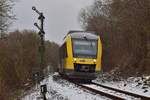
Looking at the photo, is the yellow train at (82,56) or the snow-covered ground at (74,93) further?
the yellow train at (82,56)

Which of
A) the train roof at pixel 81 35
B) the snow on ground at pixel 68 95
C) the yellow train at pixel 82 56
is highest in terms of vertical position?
the train roof at pixel 81 35

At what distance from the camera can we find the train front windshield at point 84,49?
36094 millimetres

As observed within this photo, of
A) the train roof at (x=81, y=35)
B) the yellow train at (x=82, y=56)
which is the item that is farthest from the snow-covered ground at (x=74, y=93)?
the train roof at (x=81, y=35)

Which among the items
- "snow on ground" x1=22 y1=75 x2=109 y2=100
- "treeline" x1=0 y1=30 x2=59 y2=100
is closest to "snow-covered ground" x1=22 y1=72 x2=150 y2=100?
"snow on ground" x1=22 y1=75 x2=109 y2=100

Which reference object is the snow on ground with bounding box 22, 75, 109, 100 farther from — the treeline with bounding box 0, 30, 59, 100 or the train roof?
the train roof

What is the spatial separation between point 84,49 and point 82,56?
2.09 ft

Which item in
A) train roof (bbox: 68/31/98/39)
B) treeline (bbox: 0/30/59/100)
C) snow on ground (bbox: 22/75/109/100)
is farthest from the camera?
treeline (bbox: 0/30/59/100)

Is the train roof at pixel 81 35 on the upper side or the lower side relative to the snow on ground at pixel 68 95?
upper

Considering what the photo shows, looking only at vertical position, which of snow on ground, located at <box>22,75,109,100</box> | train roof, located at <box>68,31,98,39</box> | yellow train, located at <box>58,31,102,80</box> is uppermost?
train roof, located at <box>68,31,98,39</box>

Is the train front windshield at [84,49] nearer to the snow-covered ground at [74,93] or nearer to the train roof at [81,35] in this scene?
the train roof at [81,35]

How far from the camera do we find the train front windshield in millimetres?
36094

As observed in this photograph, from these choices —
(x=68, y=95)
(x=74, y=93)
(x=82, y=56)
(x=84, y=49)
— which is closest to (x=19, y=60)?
→ (x=84, y=49)

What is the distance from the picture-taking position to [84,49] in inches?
1432

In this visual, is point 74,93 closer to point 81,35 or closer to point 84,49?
point 84,49
